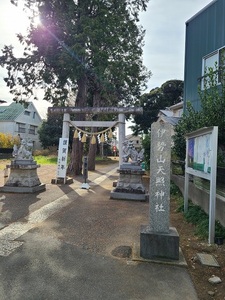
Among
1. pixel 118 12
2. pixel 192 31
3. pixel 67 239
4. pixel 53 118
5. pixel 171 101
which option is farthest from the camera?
pixel 53 118

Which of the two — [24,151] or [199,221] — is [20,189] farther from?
[199,221]

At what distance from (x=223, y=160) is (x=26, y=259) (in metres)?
7.13

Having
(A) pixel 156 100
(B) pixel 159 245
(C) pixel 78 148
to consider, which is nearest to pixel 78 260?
(B) pixel 159 245

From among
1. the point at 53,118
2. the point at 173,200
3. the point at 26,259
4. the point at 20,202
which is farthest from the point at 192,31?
the point at 53,118

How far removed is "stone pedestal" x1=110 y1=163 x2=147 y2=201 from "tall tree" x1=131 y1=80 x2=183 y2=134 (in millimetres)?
23586

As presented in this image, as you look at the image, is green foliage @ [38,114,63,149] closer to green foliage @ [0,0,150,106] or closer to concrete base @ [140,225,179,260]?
green foliage @ [0,0,150,106]

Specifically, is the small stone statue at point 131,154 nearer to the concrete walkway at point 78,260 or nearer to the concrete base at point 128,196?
the concrete base at point 128,196

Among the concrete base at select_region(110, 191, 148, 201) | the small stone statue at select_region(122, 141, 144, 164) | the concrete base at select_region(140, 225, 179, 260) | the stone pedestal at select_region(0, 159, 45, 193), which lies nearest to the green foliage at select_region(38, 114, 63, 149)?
the stone pedestal at select_region(0, 159, 45, 193)

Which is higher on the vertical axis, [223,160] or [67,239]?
[223,160]

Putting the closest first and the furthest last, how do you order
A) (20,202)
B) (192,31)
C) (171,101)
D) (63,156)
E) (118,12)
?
(20,202) → (63,156) → (192,31) → (118,12) → (171,101)

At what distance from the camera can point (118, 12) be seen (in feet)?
46.0

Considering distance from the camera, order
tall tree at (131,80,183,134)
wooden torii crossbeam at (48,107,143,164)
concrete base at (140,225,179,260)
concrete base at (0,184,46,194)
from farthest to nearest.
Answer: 1. tall tree at (131,80,183,134)
2. wooden torii crossbeam at (48,107,143,164)
3. concrete base at (0,184,46,194)
4. concrete base at (140,225,179,260)

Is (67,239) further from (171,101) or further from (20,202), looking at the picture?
(171,101)

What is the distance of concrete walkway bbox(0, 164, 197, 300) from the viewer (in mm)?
3057
